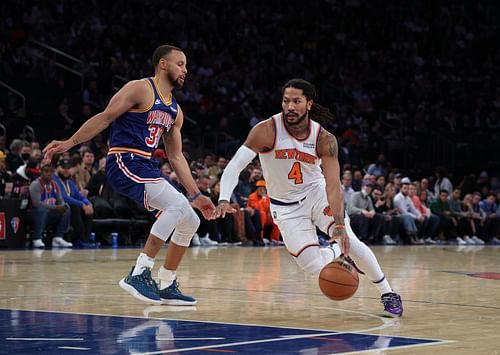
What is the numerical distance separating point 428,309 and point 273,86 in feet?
63.4

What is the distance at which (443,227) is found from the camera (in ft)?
72.4

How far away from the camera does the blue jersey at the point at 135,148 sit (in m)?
7.65

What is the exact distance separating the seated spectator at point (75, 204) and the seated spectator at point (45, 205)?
0.16 m

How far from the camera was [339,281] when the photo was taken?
21.6 ft

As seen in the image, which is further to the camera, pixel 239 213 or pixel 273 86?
pixel 273 86

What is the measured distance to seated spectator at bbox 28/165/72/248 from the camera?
1541 cm

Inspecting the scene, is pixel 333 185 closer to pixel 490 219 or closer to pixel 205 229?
pixel 205 229

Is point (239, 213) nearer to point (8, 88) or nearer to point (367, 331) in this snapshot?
point (8, 88)

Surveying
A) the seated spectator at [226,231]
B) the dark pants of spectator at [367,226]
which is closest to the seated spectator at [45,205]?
the seated spectator at [226,231]

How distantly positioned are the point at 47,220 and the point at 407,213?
332 inches

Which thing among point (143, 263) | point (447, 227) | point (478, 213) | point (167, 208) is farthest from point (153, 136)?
point (478, 213)

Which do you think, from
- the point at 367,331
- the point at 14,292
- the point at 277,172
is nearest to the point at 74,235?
the point at 14,292

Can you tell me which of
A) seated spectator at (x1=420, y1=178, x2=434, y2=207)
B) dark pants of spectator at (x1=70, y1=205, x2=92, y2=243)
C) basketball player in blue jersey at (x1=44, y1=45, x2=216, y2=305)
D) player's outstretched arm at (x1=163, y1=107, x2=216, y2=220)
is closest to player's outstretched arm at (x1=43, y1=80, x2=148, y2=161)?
basketball player in blue jersey at (x1=44, y1=45, x2=216, y2=305)

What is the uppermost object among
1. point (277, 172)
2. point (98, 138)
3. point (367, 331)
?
point (98, 138)
